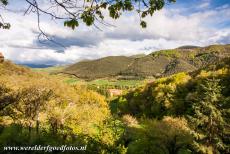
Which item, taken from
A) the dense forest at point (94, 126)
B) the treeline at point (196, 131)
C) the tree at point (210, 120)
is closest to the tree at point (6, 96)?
the dense forest at point (94, 126)

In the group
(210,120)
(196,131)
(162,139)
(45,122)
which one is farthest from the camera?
(45,122)

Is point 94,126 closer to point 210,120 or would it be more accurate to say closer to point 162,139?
point 162,139

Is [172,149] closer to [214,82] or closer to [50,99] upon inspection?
[214,82]

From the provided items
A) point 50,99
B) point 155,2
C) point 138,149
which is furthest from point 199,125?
point 155,2

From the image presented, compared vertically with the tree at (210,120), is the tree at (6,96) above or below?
above

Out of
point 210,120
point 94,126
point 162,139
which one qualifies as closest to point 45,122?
point 94,126

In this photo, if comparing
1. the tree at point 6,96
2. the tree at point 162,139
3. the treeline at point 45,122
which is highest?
the tree at point 6,96

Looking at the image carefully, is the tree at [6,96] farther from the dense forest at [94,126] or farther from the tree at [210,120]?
the tree at [210,120]

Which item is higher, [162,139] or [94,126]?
[94,126]

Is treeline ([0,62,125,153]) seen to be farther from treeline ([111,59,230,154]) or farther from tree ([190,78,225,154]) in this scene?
tree ([190,78,225,154])

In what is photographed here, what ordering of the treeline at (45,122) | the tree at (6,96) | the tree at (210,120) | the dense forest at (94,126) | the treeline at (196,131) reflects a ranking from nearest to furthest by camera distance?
the tree at (6,96), the tree at (210,120), the treeline at (196,131), the dense forest at (94,126), the treeline at (45,122)

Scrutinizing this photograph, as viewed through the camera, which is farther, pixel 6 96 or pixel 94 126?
pixel 94 126

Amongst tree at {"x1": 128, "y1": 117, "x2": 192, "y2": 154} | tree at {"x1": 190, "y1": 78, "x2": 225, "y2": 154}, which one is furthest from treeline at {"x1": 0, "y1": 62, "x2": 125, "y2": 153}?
tree at {"x1": 190, "y1": 78, "x2": 225, "y2": 154}

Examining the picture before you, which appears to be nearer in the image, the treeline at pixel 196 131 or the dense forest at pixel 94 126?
the treeline at pixel 196 131
